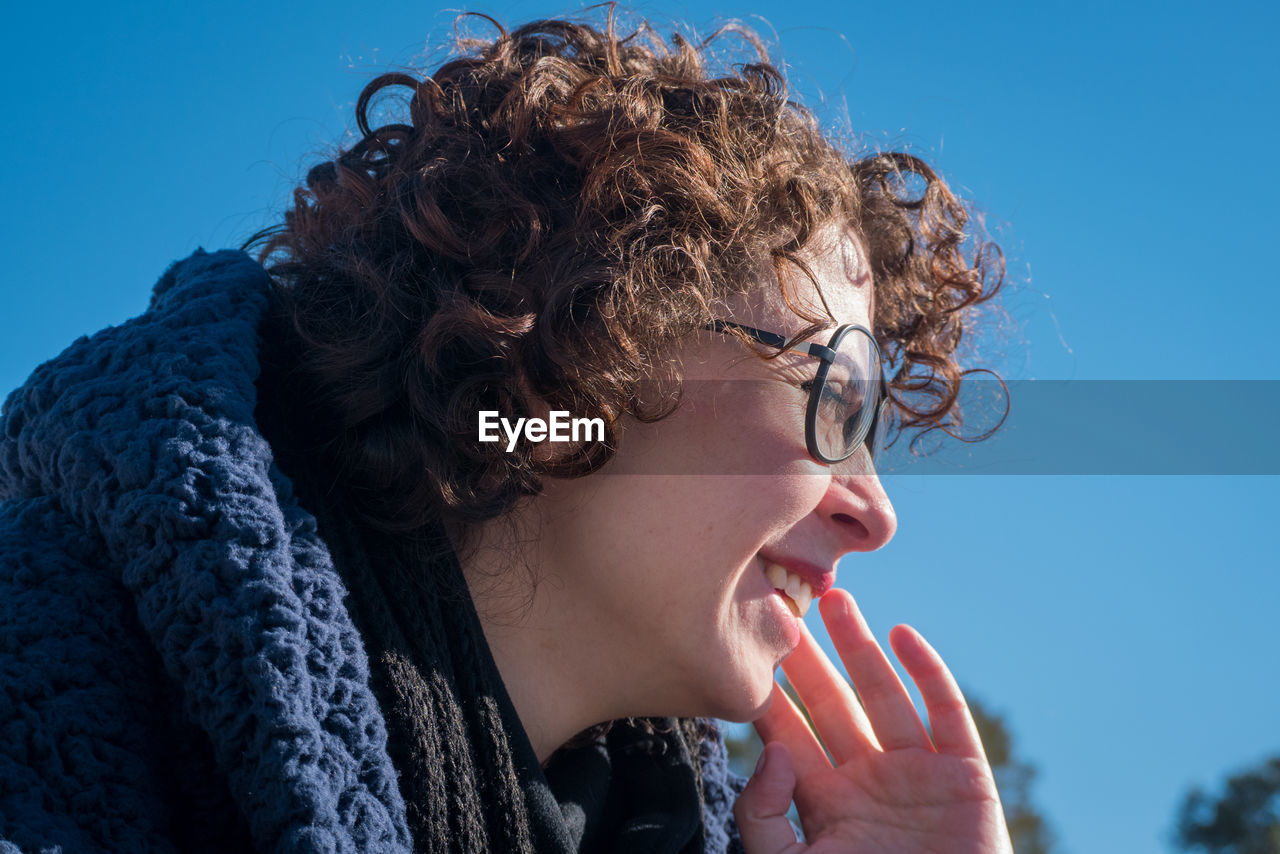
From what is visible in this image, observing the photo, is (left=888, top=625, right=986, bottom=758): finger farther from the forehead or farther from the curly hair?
the curly hair

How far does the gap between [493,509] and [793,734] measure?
4.03ft

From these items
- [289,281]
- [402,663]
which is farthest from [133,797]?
[289,281]

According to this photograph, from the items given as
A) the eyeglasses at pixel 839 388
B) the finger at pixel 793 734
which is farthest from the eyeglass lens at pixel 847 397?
the finger at pixel 793 734

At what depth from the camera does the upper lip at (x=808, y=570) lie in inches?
92.4

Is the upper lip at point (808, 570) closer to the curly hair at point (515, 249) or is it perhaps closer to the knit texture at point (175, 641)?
the curly hair at point (515, 249)

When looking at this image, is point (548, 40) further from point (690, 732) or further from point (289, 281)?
point (690, 732)

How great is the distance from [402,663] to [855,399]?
1.21m

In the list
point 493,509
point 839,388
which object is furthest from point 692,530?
point 839,388

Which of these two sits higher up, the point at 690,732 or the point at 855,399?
the point at 855,399

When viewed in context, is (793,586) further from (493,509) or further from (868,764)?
(493,509)

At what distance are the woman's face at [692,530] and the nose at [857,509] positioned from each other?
173 mm

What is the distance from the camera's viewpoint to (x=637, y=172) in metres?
2.15

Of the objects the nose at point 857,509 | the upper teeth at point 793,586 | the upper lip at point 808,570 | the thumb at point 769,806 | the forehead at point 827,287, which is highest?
the forehead at point 827,287

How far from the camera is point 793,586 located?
96.3 inches
